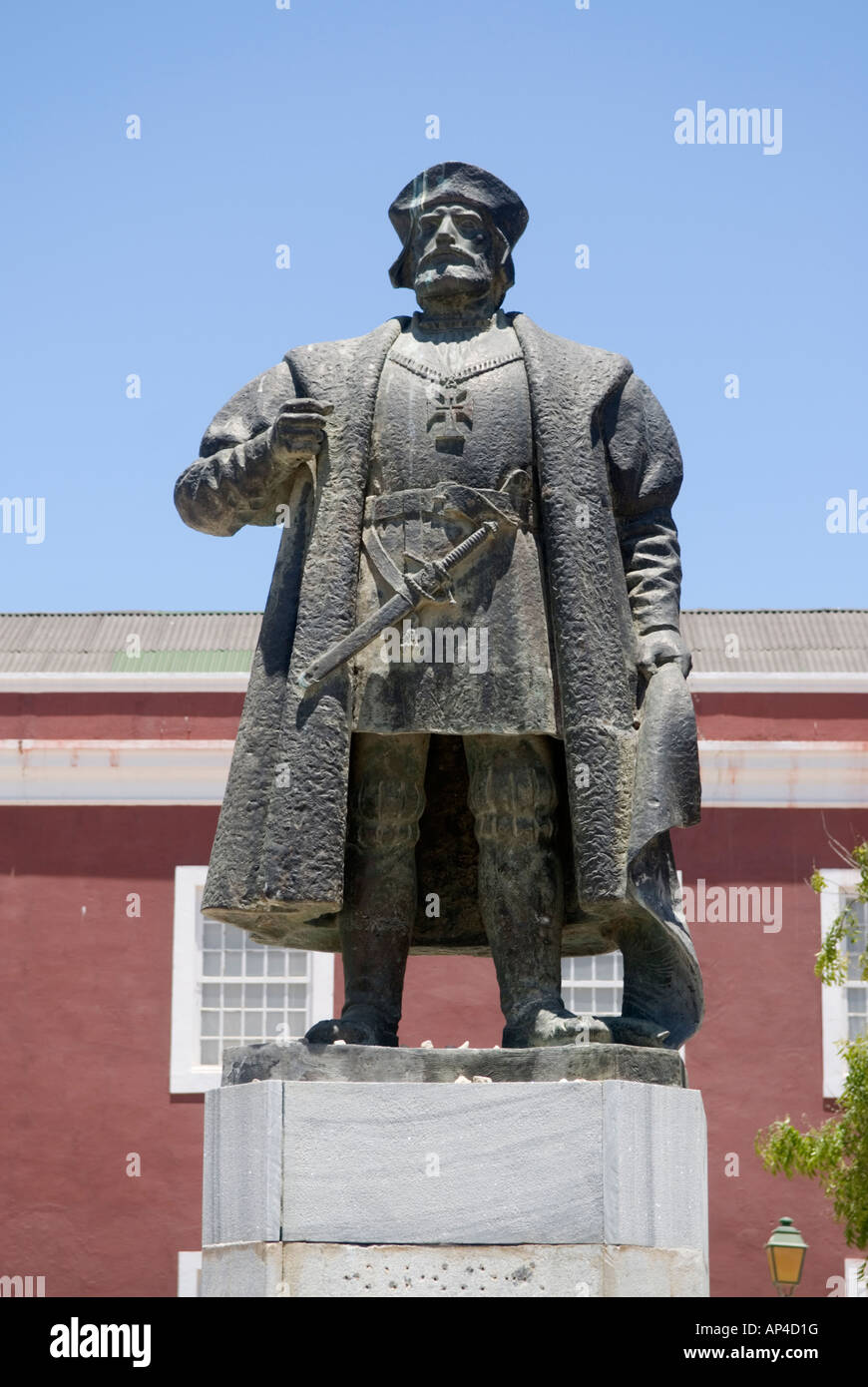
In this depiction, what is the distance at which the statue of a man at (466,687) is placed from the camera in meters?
5.91

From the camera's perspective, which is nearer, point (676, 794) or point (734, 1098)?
point (676, 794)

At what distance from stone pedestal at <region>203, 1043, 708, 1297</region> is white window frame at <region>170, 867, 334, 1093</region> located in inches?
555

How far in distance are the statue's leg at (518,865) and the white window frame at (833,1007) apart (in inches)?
538

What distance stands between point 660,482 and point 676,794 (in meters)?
1.01

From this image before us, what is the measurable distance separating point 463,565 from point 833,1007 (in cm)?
1443

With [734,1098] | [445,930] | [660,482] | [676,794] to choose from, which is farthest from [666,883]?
[734,1098]

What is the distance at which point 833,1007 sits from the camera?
773 inches

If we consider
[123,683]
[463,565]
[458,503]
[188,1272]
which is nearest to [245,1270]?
[463,565]

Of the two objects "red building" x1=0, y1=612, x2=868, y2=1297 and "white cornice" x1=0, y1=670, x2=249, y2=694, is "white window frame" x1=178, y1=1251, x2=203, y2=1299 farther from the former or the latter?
"white cornice" x1=0, y1=670, x2=249, y2=694

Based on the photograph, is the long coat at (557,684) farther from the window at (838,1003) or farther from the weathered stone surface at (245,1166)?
the window at (838,1003)

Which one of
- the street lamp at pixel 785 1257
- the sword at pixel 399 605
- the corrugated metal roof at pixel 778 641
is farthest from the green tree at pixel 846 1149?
the sword at pixel 399 605

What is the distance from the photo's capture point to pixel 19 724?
66.8ft
